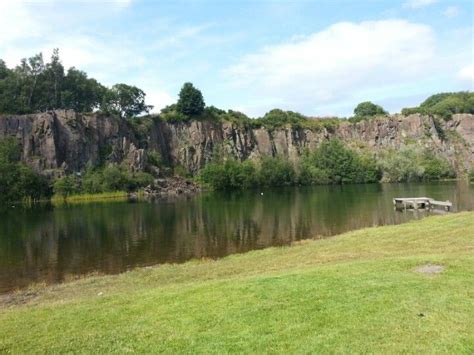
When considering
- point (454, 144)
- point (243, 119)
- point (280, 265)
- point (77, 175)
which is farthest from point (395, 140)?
point (280, 265)

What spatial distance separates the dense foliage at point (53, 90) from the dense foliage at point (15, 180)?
64.2 feet

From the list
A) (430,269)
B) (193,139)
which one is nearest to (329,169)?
(193,139)

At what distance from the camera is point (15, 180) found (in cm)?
9238

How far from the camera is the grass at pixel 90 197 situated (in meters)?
99.3

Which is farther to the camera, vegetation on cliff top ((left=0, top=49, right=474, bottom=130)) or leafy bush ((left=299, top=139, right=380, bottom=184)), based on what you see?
leafy bush ((left=299, top=139, right=380, bottom=184))

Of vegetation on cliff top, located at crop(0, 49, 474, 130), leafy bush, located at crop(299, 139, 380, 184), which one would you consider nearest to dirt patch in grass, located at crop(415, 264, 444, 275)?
vegetation on cliff top, located at crop(0, 49, 474, 130)

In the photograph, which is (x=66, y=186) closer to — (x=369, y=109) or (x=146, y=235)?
(x=146, y=235)

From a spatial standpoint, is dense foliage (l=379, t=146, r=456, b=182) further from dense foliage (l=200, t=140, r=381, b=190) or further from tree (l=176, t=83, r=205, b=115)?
tree (l=176, t=83, r=205, b=115)

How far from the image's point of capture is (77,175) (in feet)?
363

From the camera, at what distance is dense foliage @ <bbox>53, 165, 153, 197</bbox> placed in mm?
102675

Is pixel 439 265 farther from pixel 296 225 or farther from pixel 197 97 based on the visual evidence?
pixel 197 97

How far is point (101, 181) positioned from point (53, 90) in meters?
33.2

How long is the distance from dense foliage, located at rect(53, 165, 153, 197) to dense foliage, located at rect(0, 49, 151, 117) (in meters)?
22.5

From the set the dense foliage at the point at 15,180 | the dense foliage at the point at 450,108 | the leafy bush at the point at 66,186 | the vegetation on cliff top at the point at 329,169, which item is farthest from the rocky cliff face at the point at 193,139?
the vegetation on cliff top at the point at 329,169
